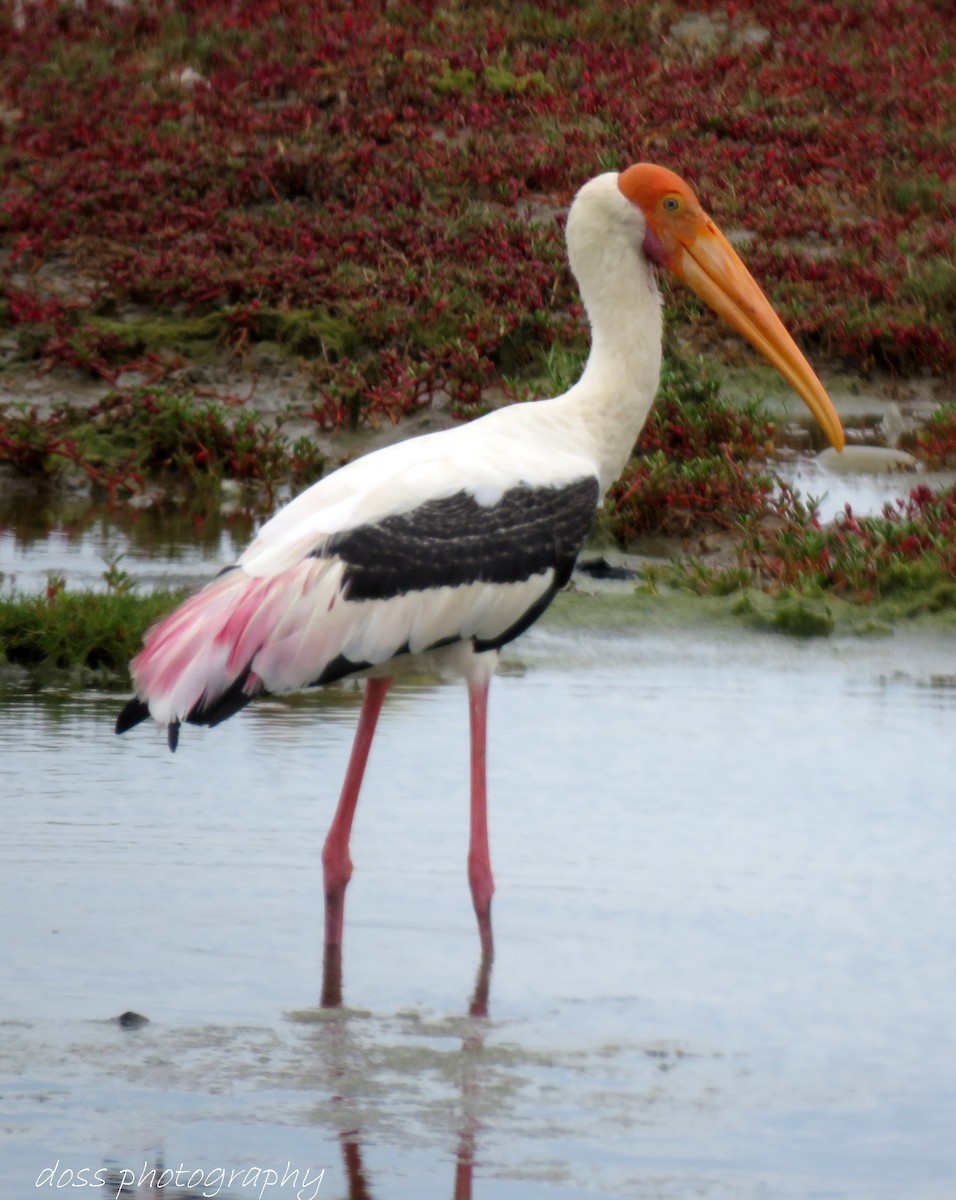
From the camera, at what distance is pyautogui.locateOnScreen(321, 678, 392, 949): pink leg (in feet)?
16.4

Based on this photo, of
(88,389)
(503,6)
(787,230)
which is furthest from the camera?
(503,6)

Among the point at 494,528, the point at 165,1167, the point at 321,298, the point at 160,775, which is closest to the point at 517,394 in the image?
the point at 321,298

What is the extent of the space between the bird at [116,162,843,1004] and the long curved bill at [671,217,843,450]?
0.46 metres

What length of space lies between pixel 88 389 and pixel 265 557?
7.52m

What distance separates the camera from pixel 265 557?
5.08 metres

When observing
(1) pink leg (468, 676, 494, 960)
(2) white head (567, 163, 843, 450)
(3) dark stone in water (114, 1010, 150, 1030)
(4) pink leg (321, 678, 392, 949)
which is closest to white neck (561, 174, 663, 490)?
(2) white head (567, 163, 843, 450)

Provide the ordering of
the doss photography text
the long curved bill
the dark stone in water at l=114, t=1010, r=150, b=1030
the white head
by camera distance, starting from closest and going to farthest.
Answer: the doss photography text → the dark stone in water at l=114, t=1010, r=150, b=1030 → the white head → the long curved bill

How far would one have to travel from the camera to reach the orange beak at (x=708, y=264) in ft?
19.3

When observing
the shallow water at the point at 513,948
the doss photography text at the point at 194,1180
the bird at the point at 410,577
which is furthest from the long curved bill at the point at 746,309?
the doss photography text at the point at 194,1180

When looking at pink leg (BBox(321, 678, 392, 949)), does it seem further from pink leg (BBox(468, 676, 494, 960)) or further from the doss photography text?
the doss photography text

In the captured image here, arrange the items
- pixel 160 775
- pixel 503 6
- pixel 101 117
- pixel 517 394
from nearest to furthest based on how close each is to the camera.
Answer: pixel 160 775, pixel 517 394, pixel 101 117, pixel 503 6

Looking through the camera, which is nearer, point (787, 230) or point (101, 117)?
point (787, 230)

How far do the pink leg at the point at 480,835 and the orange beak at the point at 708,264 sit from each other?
146 centimetres

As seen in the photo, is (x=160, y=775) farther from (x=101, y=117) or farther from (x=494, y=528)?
(x=101, y=117)
